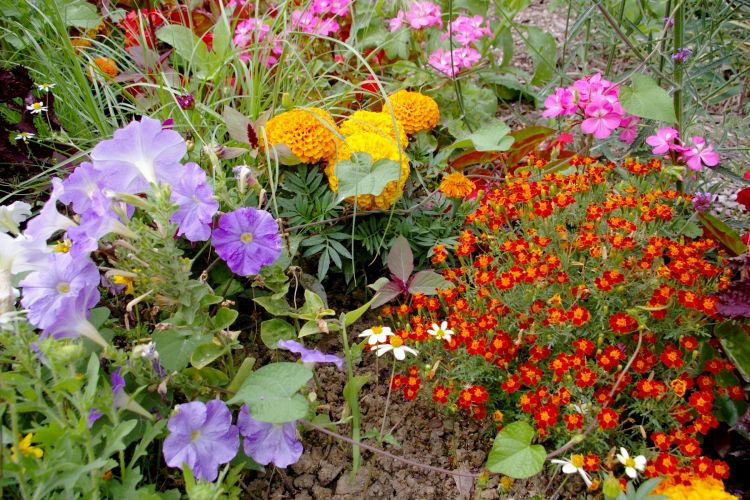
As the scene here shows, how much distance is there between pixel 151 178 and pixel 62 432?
1.69 ft

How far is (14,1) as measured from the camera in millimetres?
2418

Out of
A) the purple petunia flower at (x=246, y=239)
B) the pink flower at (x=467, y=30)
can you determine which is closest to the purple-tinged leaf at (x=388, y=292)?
the purple petunia flower at (x=246, y=239)

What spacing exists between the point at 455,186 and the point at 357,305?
0.47 metres

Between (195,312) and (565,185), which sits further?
(565,185)

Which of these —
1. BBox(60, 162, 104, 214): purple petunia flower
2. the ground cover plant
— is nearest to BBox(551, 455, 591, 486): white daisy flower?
the ground cover plant

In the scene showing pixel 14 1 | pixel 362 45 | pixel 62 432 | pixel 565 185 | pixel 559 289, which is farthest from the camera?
pixel 362 45

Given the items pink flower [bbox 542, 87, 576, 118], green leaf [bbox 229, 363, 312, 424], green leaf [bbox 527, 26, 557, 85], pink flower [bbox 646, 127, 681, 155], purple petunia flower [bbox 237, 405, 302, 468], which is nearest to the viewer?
green leaf [bbox 229, 363, 312, 424]

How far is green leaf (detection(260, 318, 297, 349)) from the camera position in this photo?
5.12 feet

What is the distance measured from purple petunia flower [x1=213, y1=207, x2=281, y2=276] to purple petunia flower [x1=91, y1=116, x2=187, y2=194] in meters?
0.15

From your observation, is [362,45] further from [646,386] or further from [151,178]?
[646,386]

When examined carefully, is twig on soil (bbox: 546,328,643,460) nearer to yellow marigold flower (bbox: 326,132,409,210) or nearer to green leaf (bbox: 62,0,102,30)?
yellow marigold flower (bbox: 326,132,409,210)

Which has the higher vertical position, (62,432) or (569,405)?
(62,432)

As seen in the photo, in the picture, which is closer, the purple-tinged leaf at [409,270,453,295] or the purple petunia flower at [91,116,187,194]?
the purple petunia flower at [91,116,187,194]

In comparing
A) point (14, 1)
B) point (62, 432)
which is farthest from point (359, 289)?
point (14, 1)
